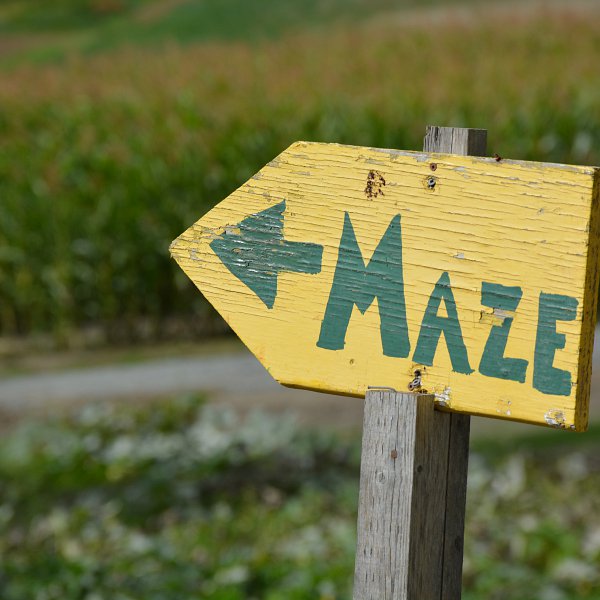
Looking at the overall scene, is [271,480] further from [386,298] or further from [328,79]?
[328,79]

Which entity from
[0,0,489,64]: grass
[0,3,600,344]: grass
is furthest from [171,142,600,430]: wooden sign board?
[0,0,489,64]: grass

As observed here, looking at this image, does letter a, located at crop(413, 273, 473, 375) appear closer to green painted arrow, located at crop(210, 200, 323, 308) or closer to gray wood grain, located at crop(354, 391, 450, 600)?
gray wood grain, located at crop(354, 391, 450, 600)

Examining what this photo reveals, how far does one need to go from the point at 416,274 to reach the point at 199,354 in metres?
5.52

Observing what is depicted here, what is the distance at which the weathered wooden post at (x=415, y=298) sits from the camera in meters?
1.55

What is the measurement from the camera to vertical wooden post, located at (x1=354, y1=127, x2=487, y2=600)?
1.63 meters

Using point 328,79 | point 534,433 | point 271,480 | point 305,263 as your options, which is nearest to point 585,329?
point 305,263

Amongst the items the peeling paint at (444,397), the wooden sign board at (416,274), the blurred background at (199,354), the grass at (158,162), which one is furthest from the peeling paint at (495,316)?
the grass at (158,162)

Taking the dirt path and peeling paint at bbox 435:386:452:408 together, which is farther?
the dirt path

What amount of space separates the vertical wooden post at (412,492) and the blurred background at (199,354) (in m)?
1.47

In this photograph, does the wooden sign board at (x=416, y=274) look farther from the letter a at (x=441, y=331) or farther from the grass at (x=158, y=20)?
the grass at (x=158, y=20)

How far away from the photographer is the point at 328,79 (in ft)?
32.4

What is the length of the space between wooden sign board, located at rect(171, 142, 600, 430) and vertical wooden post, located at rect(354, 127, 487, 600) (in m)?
0.06

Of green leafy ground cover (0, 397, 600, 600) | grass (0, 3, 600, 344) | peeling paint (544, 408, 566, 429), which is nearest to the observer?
peeling paint (544, 408, 566, 429)

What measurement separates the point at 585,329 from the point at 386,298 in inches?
12.0
